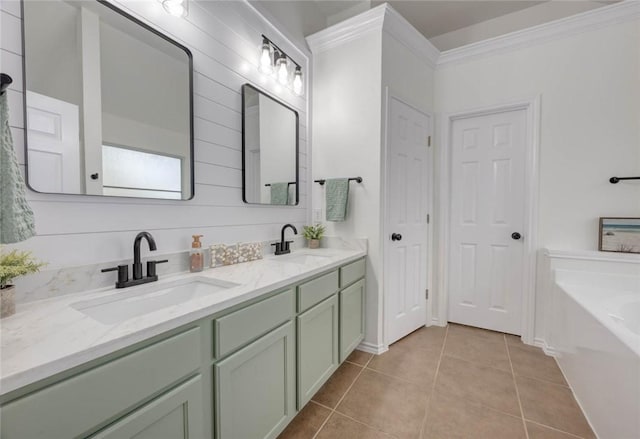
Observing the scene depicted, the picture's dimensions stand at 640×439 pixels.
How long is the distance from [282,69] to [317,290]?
65.6 inches

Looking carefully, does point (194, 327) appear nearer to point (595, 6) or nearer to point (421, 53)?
point (421, 53)

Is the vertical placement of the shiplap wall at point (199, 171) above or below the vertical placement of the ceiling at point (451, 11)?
below

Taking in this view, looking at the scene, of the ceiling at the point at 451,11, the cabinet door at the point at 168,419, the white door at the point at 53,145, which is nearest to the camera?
the cabinet door at the point at 168,419

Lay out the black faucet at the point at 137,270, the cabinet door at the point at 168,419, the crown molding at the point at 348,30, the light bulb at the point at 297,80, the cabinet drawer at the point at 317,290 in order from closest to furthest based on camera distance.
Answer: the cabinet door at the point at 168,419 < the black faucet at the point at 137,270 < the cabinet drawer at the point at 317,290 < the crown molding at the point at 348,30 < the light bulb at the point at 297,80

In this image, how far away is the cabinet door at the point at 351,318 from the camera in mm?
1930

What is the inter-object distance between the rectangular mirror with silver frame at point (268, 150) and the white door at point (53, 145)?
891 millimetres

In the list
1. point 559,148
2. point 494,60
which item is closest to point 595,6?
point 494,60

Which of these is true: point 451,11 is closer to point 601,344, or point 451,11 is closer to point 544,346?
point 601,344

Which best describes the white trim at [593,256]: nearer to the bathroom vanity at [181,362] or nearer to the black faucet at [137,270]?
the bathroom vanity at [181,362]

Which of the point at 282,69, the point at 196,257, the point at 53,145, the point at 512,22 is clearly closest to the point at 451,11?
the point at 512,22

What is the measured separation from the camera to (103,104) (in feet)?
3.95

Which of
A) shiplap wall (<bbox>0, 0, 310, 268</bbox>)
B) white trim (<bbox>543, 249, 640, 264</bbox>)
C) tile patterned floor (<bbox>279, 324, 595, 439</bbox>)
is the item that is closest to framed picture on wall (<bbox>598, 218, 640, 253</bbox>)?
white trim (<bbox>543, 249, 640, 264</bbox>)

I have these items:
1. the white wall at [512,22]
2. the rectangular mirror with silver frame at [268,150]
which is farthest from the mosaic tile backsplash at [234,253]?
the white wall at [512,22]

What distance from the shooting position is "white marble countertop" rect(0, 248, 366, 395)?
0.61 m
